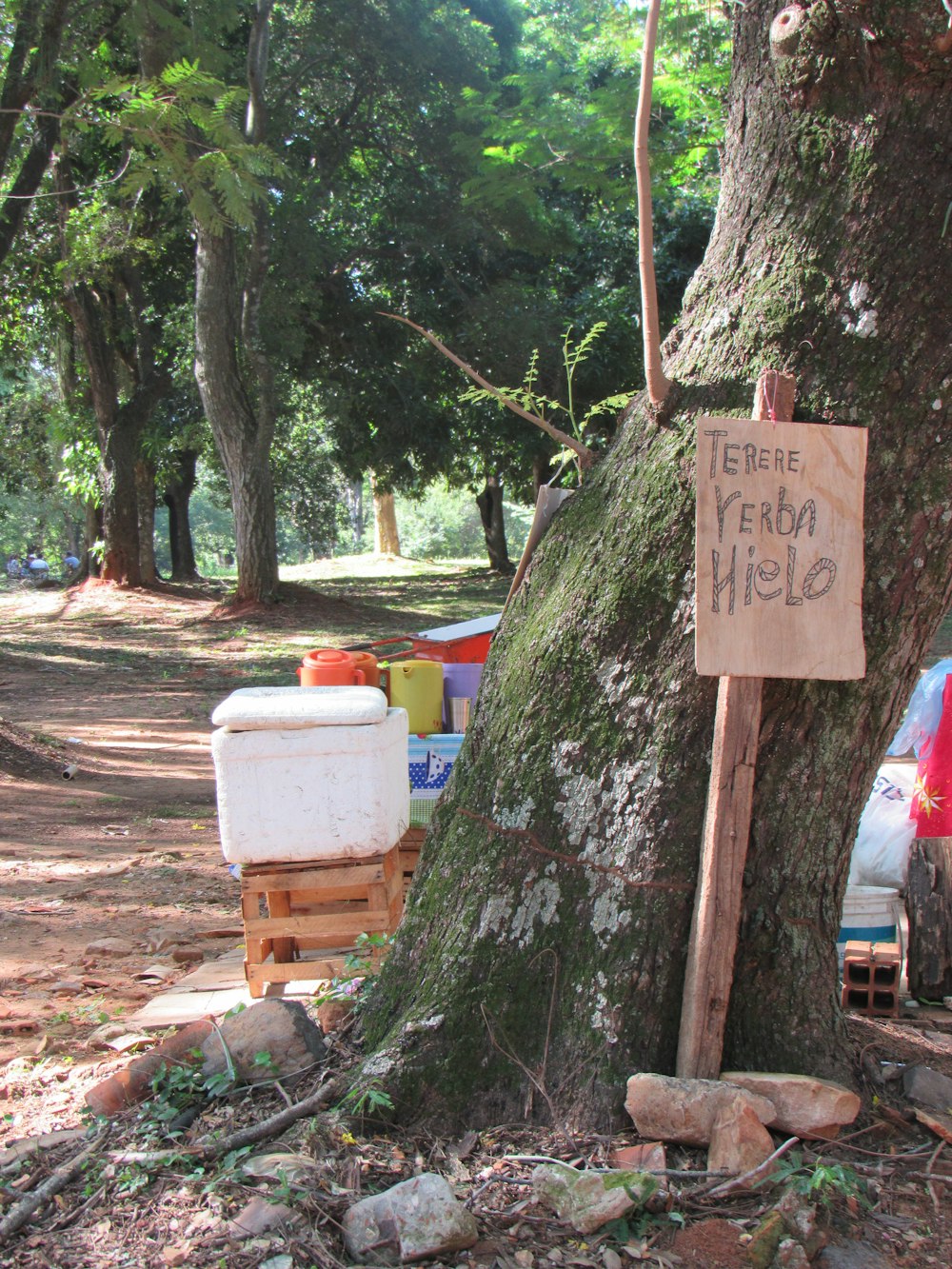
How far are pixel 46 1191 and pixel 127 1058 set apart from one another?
93cm

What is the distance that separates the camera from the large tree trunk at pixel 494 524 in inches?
1025

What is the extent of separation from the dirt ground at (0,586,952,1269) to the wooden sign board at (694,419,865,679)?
1002 mm

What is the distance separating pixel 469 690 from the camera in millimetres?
4504

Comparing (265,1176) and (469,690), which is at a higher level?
(469,690)

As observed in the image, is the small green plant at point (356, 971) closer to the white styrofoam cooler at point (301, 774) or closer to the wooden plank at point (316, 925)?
the wooden plank at point (316, 925)

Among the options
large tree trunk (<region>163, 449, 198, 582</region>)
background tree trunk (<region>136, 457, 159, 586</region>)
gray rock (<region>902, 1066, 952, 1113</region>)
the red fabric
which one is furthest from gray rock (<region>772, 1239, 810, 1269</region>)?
large tree trunk (<region>163, 449, 198, 582</region>)

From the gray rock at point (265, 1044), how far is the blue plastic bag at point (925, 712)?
98.0 inches

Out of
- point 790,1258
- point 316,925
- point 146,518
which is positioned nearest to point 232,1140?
point 790,1258

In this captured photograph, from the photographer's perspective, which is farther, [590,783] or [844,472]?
[590,783]

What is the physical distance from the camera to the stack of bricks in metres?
3.28

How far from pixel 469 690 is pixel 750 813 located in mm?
2284

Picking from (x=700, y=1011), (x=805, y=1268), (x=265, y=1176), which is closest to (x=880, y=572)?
(x=700, y=1011)

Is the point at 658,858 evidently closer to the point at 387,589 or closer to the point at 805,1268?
the point at 805,1268

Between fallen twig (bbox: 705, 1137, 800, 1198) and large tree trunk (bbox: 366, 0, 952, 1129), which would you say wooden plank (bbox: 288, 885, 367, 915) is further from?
fallen twig (bbox: 705, 1137, 800, 1198)
